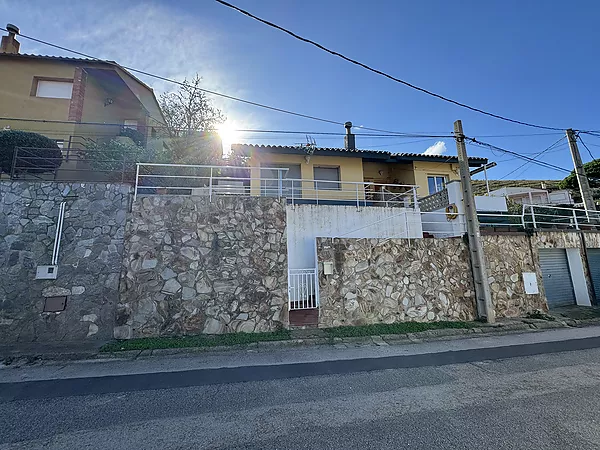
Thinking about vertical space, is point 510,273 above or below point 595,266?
below

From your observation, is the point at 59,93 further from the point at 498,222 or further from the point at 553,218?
the point at 553,218

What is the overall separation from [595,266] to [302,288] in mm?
13089

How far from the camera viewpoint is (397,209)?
35.5 ft

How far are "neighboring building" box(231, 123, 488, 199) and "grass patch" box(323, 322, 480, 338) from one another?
671 cm

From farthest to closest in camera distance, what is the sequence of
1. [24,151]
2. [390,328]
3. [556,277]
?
[556,277] → [24,151] → [390,328]

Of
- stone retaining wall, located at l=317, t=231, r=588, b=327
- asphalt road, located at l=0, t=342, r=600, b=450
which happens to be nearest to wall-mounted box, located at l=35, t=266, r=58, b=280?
asphalt road, located at l=0, t=342, r=600, b=450

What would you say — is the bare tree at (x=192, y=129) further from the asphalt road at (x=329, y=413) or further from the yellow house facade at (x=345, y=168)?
the asphalt road at (x=329, y=413)

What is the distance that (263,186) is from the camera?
12680 mm

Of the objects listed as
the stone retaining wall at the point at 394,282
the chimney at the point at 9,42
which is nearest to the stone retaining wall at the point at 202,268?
the stone retaining wall at the point at 394,282

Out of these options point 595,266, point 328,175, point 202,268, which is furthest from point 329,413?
point 595,266

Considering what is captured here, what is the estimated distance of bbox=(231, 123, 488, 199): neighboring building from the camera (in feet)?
43.1

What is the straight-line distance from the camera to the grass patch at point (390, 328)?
22.7ft

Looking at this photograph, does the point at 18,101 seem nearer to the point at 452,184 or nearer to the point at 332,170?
the point at 332,170

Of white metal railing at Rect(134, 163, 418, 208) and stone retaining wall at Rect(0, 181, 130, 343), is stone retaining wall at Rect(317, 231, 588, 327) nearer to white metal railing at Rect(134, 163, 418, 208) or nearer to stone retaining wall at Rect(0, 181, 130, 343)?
white metal railing at Rect(134, 163, 418, 208)
